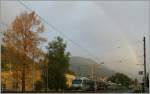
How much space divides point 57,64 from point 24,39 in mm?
4899

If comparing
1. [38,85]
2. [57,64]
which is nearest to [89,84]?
[57,64]

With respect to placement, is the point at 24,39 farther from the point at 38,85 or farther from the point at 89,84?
the point at 89,84

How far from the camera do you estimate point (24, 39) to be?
17.7 metres

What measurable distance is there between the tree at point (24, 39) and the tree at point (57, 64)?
1752mm

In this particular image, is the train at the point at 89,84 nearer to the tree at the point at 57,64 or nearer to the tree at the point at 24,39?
the tree at the point at 57,64

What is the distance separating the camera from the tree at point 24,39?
56.4 ft

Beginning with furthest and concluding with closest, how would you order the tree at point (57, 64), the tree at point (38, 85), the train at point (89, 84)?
1. the train at point (89, 84)
2. the tree at point (57, 64)
3. the tree at point (38, 85)

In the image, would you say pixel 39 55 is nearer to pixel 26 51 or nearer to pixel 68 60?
pixel 26 51

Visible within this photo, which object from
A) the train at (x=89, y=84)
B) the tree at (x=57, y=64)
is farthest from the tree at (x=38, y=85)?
the train at (x=89, y=84)

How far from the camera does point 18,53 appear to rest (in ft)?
57.3

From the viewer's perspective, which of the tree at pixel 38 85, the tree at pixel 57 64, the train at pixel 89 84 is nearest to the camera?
the tree at pixel 38 85

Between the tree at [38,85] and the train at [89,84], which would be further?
the train at [89,84]

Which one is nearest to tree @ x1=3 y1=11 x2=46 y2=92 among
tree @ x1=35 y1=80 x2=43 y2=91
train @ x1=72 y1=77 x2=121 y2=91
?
tree @ x1=35 y1=80 x2=43 y2=91

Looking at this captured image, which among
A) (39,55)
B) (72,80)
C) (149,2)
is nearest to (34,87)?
(39,55)
